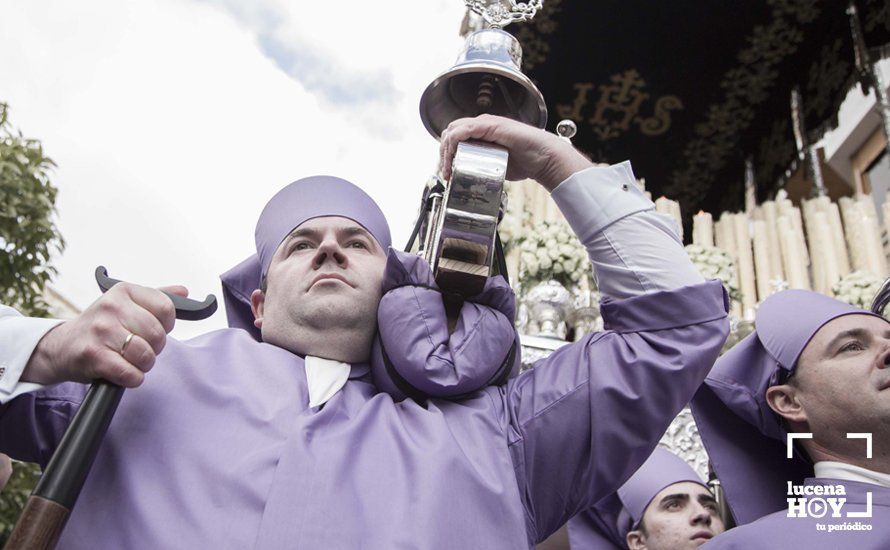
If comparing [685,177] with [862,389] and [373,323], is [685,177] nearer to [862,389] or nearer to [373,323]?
[862,389]

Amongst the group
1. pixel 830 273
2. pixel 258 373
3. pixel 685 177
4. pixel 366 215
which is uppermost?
pixel 685 177

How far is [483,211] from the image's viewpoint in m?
1.46

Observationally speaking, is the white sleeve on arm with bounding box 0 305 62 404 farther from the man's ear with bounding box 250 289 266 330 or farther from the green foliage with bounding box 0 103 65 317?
the green foliage with bounding box 0 103 65 317

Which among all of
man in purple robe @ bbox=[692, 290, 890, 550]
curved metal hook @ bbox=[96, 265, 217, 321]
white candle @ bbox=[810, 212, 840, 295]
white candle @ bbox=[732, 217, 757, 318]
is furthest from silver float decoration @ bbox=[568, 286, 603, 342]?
curved metal hook @ bbox=[96, 265, 217, 321]

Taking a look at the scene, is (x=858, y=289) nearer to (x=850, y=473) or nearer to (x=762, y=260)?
(x=762, y=260)

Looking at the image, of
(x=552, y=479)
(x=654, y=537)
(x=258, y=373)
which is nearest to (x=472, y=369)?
(x=552, y=479)

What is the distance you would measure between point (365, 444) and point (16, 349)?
0.61 metres

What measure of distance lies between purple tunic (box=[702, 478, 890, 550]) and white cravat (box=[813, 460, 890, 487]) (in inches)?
0.8

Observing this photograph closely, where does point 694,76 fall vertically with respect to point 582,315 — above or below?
above

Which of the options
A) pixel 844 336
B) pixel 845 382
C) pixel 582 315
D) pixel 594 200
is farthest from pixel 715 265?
pixel 594 200

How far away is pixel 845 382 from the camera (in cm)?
178

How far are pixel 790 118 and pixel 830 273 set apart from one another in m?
1.92

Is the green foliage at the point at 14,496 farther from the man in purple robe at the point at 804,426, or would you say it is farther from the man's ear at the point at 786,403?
the man's ear at the point at 786,403

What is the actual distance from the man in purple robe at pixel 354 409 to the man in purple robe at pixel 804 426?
19.2 inches
